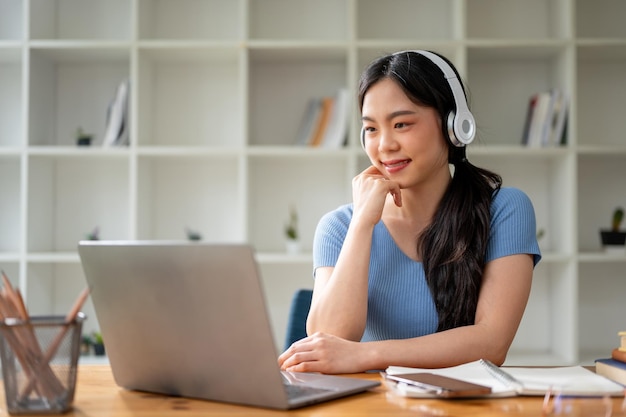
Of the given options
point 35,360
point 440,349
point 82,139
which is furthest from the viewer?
point 82,139

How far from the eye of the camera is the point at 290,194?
10.8 feet

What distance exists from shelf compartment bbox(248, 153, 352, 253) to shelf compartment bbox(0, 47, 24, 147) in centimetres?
108

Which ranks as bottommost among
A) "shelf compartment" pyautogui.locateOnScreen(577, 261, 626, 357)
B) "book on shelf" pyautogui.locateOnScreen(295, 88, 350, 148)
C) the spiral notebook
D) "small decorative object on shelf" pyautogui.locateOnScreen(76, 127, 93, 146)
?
"shelf compartment" pyautogui.locateOnScreen(577, 261, 626, 357)

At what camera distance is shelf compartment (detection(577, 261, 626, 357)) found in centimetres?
324

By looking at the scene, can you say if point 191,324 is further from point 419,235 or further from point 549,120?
point 549,120

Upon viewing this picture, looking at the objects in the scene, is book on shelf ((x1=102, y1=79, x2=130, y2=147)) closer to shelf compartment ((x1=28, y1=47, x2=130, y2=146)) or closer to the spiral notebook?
shelf compartment ((x1=28, y1=47, x2=130, y2=146))

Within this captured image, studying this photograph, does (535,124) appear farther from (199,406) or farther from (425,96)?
(199,406)

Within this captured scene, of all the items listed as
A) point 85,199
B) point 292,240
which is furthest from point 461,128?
point 85,199

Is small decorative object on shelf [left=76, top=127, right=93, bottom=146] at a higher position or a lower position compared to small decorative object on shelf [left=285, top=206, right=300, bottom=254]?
higher

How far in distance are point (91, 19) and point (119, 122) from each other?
0.59 meters

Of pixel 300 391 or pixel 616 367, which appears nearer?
pixel 300 391

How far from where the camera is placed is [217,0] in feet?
10.9

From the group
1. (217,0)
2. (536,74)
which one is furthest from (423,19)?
(217,0)

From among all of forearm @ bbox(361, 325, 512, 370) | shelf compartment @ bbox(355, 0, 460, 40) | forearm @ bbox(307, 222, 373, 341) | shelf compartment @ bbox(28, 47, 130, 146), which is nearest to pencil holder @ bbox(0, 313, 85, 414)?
forearm @ bbox(361, 325, 512, 370)
